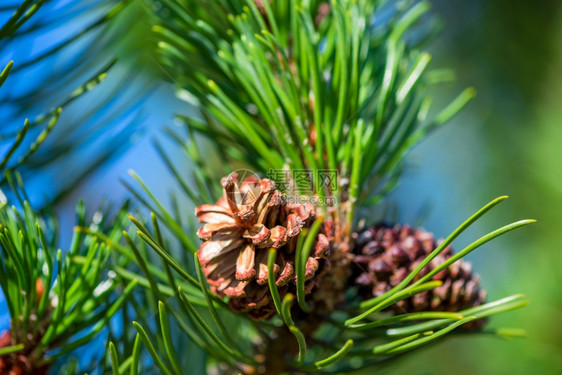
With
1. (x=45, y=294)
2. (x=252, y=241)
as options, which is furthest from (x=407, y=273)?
(x=45, y=294)

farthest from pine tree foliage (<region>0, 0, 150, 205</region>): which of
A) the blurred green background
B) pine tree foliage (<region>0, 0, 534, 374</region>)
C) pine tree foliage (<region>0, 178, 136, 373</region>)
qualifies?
the blurred green background

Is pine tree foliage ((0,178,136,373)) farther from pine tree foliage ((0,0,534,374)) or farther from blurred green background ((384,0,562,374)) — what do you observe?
blurred green background ((384,0,562,374))

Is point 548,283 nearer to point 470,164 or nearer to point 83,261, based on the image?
point 470,164

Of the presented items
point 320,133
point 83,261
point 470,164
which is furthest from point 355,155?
point 470,164

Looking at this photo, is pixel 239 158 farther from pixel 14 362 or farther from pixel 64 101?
pixel 14 362

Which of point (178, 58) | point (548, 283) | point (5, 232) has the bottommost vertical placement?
point (548, 283)
